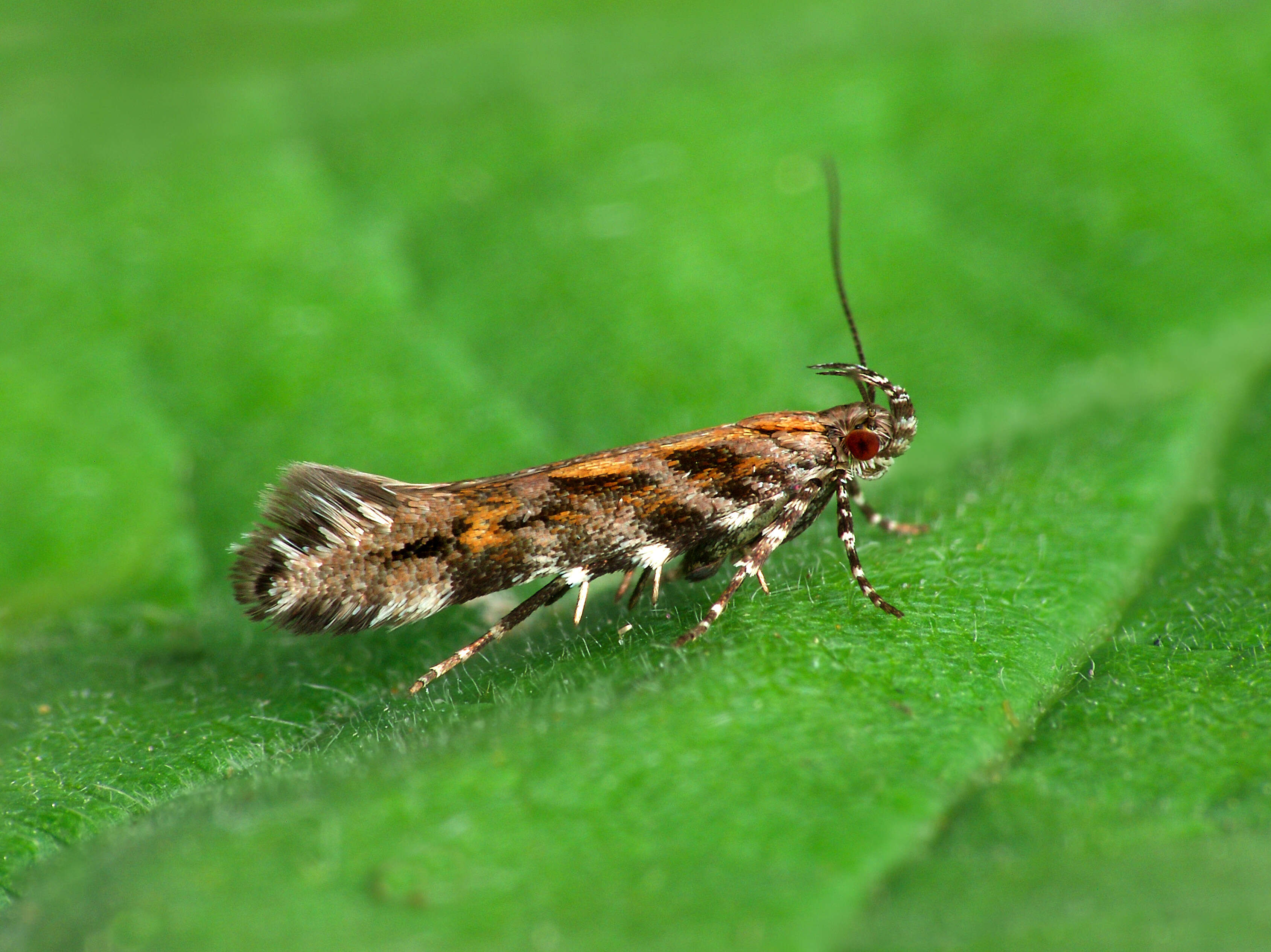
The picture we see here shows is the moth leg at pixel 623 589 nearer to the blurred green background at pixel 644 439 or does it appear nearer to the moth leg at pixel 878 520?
the blurred green background at pixel 644 439

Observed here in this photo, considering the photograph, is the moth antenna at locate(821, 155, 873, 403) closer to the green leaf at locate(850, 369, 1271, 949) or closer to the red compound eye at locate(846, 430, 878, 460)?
the red compound eye at locate(846, 430, 878, 460)

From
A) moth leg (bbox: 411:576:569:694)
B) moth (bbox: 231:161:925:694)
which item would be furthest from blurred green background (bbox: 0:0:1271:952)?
moth (bbox: 231:161:925:694)

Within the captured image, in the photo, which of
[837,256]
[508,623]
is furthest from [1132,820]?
[837,256]

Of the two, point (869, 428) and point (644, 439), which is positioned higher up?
point (644, 439)

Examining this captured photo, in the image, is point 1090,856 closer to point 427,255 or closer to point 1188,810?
point 1188,810

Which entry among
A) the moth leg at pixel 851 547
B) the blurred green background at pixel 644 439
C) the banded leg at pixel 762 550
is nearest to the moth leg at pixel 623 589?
the blurred green background at pixel 644 439

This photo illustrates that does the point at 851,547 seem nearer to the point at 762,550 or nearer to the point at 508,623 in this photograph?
the point at 762,550

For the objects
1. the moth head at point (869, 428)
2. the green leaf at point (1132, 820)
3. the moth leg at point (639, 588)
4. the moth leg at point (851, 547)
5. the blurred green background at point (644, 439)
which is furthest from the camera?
the moth head at point (869, 428)
